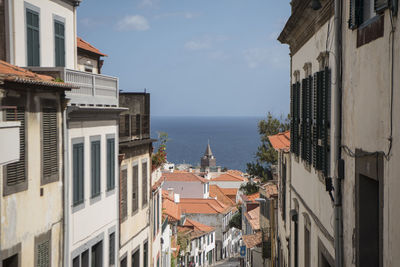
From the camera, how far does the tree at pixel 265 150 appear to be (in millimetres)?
48281

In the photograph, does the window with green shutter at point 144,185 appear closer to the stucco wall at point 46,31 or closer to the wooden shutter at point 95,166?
the stucco wall at point 46,31

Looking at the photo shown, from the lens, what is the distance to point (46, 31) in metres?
19.6

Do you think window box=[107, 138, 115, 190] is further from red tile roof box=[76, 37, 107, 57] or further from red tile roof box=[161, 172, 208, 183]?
red tile roof box=[161, 172, 208, 183]

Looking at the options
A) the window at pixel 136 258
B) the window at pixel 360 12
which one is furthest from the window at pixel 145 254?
the window at pixel 360 12

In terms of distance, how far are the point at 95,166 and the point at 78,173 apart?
1762 millimetres

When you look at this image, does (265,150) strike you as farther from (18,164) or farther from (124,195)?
(18,164)

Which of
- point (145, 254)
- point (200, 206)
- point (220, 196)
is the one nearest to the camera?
point (145, 254)

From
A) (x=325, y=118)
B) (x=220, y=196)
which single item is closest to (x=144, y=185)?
(x=325, y=118)

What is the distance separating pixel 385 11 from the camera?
25.0 feet

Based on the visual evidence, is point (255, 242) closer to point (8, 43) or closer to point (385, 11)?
point (8, 43)

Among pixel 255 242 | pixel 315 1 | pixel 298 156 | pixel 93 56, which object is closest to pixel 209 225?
pixel 255 242

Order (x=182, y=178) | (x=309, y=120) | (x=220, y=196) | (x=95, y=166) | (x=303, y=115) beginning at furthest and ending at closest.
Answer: (x=220, y=196)
(x=182, y=178)
(x=95, y=166)
(x=303, y=115)
(x=309, y=120)

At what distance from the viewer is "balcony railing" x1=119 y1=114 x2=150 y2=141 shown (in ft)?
75.8

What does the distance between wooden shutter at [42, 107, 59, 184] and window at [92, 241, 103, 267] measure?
15.2 feet
